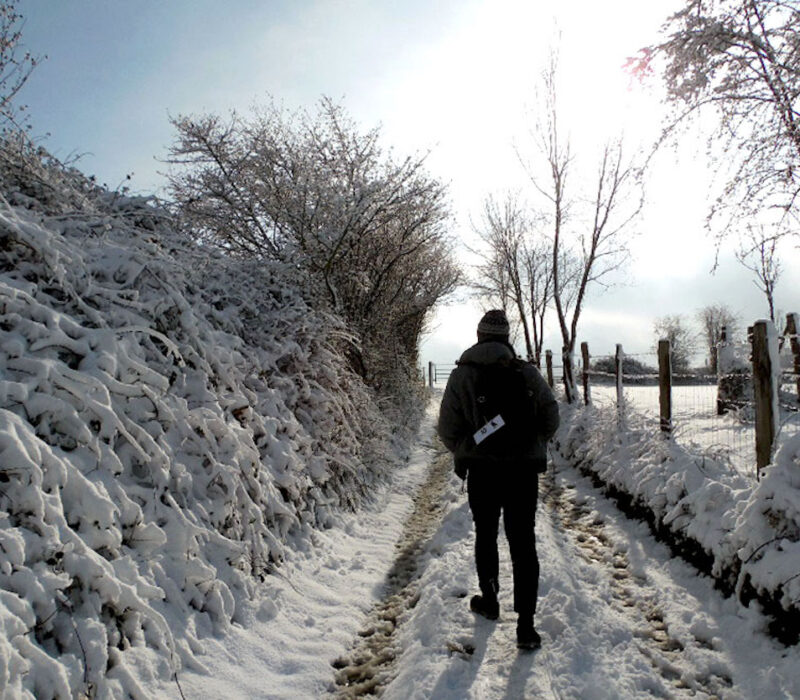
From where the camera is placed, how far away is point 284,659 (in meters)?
3.11

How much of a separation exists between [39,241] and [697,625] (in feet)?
15.5

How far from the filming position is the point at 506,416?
130 inches

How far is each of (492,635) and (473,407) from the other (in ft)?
4.62

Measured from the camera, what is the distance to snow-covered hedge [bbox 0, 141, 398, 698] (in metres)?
2.20

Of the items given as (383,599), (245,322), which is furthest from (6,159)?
(383,599)

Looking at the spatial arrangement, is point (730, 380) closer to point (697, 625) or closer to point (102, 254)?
point (697, 625)

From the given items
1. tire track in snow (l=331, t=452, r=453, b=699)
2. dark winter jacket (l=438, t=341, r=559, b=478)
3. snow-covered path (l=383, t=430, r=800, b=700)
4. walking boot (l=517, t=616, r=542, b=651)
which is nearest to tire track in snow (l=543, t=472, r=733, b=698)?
snow-covered path (l=383, t=430, r=800, b=700)

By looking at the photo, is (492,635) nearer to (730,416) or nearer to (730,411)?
(730,411)

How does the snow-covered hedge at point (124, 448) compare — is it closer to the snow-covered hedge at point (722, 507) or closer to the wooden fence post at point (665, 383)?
the snow-covered hedge at point (722, 507)

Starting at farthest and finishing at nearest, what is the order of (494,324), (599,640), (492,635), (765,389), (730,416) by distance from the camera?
1. (730,416)
2. (765,389)
3. (494,324)
4. (492,635)
5. (599,640)

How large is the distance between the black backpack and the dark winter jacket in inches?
1.3

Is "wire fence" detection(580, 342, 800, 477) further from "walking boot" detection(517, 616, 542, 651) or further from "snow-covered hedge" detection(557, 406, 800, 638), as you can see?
"walking boot" detection(517, 616, 542, 651)

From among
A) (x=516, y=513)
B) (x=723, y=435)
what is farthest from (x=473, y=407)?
(x=723, y=435)

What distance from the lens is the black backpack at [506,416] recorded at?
328 centimetres
